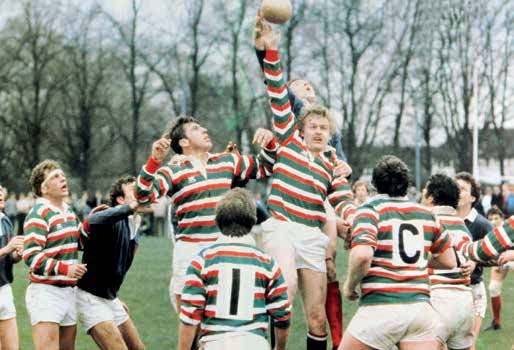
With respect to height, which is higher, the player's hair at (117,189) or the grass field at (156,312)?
the player's hair at (117,189)

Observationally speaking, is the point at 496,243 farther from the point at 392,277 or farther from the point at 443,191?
the point at 392,277

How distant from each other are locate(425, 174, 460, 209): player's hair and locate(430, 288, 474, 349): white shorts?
0.73 meters

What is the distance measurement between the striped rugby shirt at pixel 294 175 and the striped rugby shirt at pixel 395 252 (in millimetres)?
974

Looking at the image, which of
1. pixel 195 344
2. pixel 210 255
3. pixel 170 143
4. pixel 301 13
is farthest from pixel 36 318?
pixel 301 13

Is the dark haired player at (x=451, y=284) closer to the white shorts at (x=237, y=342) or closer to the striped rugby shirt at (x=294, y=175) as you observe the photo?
the striped rugby shirt at (x=294, y=175)

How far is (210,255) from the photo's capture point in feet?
14.7

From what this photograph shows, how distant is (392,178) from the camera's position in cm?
504

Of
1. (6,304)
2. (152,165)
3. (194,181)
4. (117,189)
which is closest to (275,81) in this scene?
(194,181)

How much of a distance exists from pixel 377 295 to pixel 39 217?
289cm

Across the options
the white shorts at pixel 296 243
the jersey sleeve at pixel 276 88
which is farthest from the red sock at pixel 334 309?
the jersey sleeve at pixel 276 88

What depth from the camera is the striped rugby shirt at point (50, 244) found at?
5.85 meters

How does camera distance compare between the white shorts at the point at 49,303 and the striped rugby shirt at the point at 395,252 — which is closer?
the striped rugby shirt at the point at 395,252

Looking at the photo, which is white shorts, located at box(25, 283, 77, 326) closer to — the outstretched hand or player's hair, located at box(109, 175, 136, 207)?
player's hair, located at box(109, 175, 136, 207)

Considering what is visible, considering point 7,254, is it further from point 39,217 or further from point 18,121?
point 18,121
